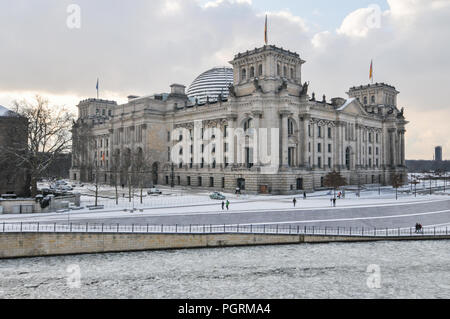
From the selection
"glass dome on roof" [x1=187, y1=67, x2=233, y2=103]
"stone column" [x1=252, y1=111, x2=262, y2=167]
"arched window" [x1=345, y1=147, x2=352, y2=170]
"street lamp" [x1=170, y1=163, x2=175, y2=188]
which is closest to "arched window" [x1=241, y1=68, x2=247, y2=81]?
"stone column" [x1=252, y1=111, x2=262, y2=167]

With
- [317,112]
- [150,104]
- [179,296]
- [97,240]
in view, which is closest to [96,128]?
[150,104]

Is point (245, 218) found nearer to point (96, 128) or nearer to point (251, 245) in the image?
point (251, 245)

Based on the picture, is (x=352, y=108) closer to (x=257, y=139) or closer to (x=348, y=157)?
(x=348, y=157)

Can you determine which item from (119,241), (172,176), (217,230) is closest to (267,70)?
(172,176)

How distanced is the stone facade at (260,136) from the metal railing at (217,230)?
25.5 metres

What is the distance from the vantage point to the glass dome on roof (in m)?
102

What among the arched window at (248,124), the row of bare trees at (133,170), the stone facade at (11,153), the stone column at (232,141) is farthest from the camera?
the stone column at (232,141)

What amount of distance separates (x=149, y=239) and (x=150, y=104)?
6253cm

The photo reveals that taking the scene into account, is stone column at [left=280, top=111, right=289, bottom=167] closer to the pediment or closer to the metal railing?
the pediment

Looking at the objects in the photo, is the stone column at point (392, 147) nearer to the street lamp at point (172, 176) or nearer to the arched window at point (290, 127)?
the arched window at point (290, 127)

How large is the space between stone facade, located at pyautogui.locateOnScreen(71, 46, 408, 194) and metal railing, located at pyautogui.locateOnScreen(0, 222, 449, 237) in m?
25.5

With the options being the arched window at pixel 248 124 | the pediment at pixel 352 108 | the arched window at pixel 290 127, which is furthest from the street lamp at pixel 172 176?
the pediment at pixel 352 108

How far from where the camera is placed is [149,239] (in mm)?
27953

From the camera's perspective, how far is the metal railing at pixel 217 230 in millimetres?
27812
